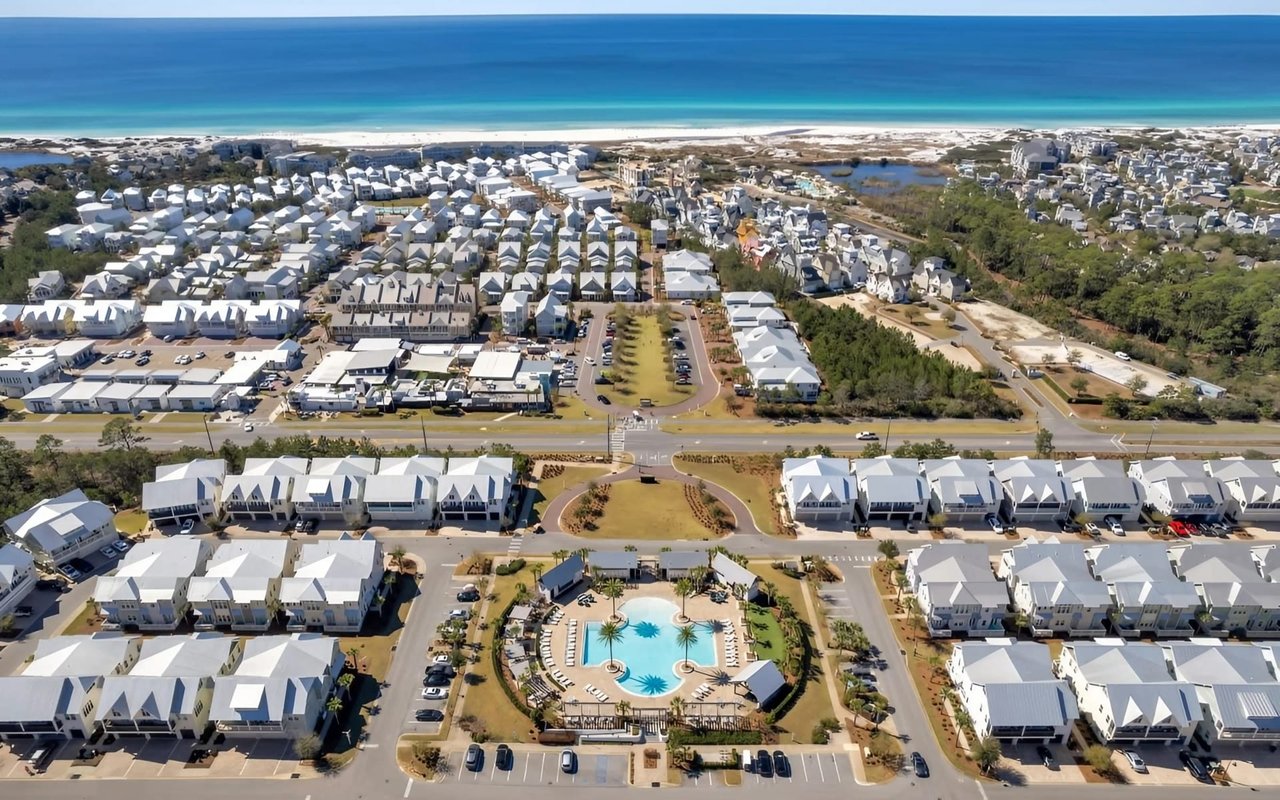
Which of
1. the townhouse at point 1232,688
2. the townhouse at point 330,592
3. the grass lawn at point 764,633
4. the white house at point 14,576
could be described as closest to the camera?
the townhouse at point 1232,688

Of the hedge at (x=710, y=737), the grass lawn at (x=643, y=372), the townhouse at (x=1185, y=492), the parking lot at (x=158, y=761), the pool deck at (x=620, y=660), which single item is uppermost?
the grass lawn at (x=643, y=372)

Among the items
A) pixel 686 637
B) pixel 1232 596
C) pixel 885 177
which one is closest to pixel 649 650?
pixel 686 637

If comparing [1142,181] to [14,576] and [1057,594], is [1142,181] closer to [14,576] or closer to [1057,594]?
[1057,594]

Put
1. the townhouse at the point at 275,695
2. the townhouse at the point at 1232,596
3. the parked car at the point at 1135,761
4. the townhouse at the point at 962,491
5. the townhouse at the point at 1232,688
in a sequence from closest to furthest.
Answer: the parked car at the point at 1135,761, the townhouse at the point at 1232,688, the townhouse at the point at 275,695, the townhouse at the point at 1232,596, the townhouse at the point at 962,491

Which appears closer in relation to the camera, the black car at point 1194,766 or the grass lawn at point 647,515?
the black car at point 1194,766

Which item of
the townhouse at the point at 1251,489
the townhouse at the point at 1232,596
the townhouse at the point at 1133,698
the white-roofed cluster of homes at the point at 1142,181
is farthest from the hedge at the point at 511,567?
the white-roofed cluster of homes at the point at 1142,181

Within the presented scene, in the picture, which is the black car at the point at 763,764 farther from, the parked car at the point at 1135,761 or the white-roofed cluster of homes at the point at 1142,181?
the white-roofed cluster of homes at the point at 1142,181
